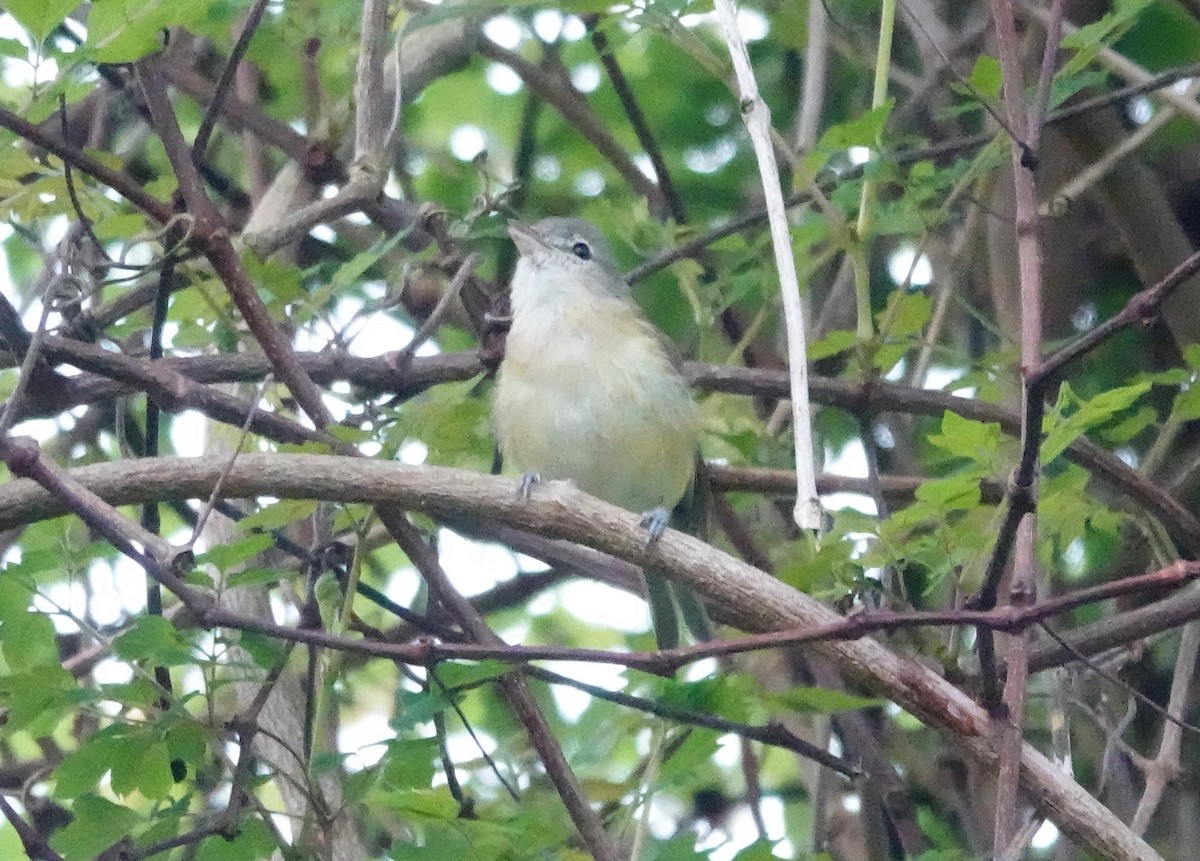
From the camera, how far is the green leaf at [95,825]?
2.67 meters

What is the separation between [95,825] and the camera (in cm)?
267

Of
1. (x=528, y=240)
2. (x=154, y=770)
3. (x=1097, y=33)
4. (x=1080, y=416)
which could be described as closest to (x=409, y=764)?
(x=154, y=770)

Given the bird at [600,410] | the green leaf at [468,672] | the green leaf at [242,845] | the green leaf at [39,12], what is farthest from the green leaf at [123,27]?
the bird at [600,410]

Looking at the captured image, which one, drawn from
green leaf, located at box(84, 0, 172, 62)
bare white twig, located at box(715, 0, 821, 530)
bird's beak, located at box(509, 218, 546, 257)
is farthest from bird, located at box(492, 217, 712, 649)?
green leaf, located at box(84, 0, 172, 62)

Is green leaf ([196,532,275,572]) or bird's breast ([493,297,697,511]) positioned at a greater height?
bird's breast ([493,297,697,511])

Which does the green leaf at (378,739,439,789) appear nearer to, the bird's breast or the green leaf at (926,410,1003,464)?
the green leaf at (926,410,1003,464)

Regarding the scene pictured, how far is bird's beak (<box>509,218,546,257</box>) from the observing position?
4.62 meters

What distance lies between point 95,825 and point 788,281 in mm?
1464

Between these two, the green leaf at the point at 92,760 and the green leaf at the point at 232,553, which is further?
the green leaf at the point at 92,760

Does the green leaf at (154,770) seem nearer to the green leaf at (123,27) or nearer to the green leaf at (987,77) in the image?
the green leaf at (123,27)

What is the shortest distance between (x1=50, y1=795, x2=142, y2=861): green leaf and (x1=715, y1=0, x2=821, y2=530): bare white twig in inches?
48.6

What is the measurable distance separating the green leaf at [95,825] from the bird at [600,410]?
1607 mm

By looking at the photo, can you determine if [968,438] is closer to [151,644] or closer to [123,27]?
[151,644]

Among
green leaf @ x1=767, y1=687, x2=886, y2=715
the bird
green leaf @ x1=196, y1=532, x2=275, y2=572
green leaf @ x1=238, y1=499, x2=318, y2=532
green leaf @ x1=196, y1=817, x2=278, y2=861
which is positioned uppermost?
the bird
